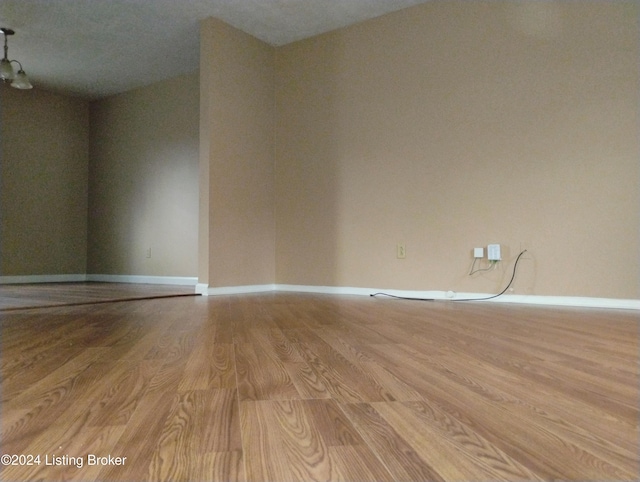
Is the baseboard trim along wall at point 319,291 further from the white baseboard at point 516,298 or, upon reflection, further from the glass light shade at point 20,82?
the glass light shade at point 20,82

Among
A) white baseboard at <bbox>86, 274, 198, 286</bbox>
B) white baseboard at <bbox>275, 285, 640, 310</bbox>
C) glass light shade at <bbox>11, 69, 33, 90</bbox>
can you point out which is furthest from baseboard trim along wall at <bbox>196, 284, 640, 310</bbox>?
glass light shade at <bbox>11, 69, 33, 90</bbox>

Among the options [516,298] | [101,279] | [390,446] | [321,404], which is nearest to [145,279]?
[101,279]

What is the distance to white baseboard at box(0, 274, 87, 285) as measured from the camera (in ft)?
15.7

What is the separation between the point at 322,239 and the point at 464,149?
1285 mm

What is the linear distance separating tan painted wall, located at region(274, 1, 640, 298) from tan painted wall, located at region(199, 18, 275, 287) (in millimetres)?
137

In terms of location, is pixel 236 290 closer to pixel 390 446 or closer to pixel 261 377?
pixel 261 377

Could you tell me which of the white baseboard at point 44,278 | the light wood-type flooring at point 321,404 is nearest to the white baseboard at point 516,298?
the light wood-type flooring at point 321,404

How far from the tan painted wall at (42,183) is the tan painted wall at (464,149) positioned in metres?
3.07

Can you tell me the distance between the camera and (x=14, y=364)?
1.10m

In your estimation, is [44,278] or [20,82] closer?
[20,82]

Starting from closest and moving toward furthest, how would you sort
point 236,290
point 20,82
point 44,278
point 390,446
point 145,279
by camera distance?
1. point 390,446
2. point 236,290
3. point 20,82
4. point 145,279
5. point 44,278

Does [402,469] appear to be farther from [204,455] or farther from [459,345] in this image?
[459,345]

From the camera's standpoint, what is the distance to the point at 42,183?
509cm

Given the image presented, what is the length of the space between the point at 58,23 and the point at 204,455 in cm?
411
